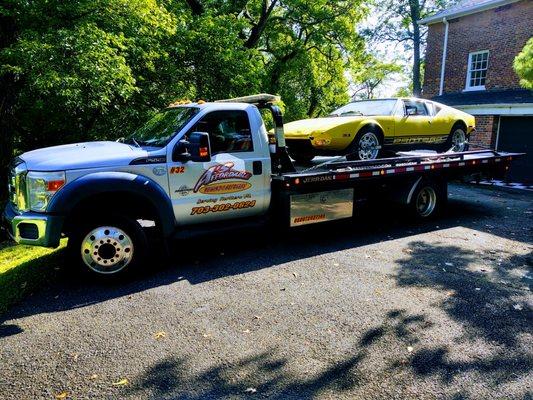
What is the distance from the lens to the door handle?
241 inches

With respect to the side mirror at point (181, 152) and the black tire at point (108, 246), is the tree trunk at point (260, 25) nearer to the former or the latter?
the side mirror at point (181, 152)

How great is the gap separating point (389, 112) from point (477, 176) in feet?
9.11

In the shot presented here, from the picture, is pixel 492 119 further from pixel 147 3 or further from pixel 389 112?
pixel 147 3

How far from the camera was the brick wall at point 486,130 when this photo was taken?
49.5 feet

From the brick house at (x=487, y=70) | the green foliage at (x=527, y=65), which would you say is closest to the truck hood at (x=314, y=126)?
the green foliage at (x=527, y=65)

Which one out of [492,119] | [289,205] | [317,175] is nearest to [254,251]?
[289,205]

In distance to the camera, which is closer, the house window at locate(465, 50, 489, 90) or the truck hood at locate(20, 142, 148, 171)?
the truck hood at locate(20, 142, 148, 171)

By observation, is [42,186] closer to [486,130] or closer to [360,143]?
[360,143]

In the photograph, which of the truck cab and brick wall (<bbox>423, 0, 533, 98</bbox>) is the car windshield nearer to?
the truck cab

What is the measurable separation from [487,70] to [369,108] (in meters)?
11.7

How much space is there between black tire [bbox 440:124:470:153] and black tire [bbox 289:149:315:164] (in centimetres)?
333

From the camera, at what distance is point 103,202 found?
5.27 meters

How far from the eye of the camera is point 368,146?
7688 mm

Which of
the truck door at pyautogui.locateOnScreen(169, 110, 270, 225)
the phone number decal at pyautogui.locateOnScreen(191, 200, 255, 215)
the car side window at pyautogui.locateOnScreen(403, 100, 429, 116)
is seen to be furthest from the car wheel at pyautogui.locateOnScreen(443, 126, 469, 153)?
the phone number decal at pyautogui.locateOnScreen(191, 200, 255, 215)
